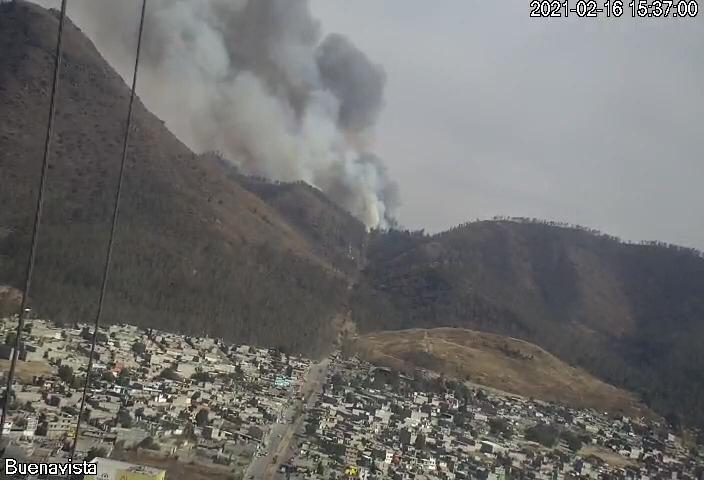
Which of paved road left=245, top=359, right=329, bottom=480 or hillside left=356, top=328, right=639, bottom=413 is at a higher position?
hillside left=356, top=328, right=639, bottom=413

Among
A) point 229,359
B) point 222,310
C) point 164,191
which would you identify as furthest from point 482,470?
point 164,191

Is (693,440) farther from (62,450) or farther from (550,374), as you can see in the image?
(62,450)

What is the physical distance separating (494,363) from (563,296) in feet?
85.3

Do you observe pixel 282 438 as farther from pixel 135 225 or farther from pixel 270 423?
pixel 135 225

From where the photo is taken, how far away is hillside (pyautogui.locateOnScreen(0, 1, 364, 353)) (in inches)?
938

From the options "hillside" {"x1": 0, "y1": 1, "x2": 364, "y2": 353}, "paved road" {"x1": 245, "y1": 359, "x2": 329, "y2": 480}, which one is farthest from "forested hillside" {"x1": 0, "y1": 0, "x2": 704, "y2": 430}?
"paved road" {"x1": 245, "y1": 359, "x2": 329, "y2": 480}

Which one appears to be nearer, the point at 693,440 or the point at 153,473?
the point at 153,473

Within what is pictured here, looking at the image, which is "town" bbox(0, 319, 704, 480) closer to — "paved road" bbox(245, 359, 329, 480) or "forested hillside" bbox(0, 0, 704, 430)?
"paved road" bbox(245, 359, 329, 480)

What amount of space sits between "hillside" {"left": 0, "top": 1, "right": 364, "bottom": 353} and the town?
3371 mm

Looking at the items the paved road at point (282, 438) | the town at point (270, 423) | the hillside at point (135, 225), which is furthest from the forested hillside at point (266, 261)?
the paved road at point (282, 438)

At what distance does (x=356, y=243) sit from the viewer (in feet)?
192

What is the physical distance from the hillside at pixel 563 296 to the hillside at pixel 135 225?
5.85m

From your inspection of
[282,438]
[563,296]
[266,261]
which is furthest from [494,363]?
[563,296]

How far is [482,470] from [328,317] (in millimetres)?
19447
